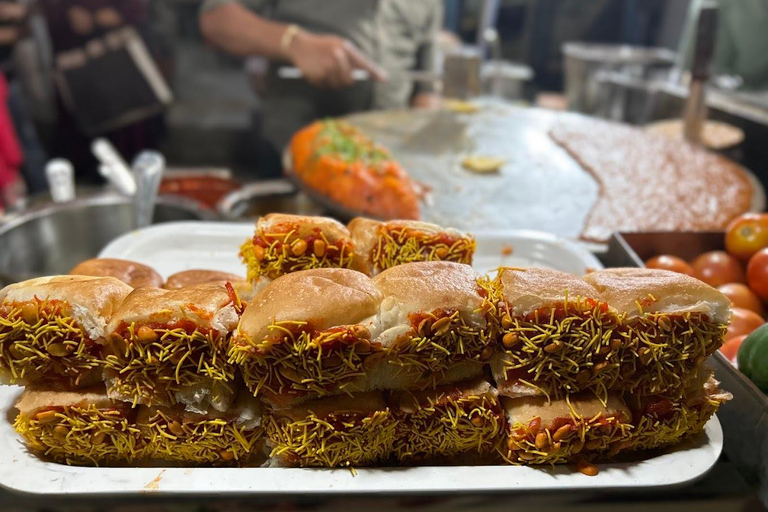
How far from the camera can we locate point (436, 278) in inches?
44.6

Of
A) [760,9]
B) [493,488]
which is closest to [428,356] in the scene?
[493,488]

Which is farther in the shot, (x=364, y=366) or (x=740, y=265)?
(x=740, y=265)

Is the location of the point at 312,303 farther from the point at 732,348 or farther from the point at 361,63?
the point at 361,63

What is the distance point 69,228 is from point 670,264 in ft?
7.55

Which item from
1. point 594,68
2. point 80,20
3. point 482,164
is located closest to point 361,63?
point 482,164

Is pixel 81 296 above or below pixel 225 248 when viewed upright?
above

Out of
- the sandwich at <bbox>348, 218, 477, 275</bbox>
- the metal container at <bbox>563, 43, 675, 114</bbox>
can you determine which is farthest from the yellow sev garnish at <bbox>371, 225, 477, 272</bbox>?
the metal container at <bbox>563, 43, 675, 114</bbox>

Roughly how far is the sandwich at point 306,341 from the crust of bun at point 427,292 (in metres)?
0.04

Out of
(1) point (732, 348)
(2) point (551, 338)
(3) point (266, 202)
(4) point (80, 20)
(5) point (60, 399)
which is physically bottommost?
(3) point (266, 202)

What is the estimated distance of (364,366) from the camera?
1.07m

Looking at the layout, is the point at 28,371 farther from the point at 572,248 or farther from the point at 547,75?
the point at 547,75

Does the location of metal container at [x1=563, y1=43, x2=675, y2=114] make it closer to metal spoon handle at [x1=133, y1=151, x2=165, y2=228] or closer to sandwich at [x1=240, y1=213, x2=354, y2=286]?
metal spoon handle at [x1=133, y1=151, x2=165, y2=228]

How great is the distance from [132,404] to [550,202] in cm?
224

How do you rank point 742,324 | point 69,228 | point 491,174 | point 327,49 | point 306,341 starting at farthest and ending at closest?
1. point 327,49
2. point 491,174
3. point 69,228
4. point 742,324
5. point 306,341
